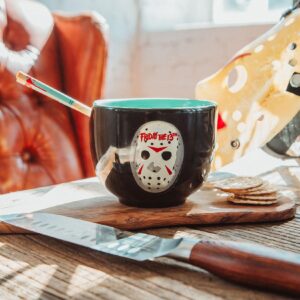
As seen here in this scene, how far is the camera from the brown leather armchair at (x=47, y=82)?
1.15m

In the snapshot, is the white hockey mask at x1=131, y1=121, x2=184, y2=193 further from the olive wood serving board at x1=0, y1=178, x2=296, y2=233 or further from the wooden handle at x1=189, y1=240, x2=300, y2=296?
the wooden handle at x1=189, y1=240, x2=300, y2=296

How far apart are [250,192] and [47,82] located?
2.40 ft

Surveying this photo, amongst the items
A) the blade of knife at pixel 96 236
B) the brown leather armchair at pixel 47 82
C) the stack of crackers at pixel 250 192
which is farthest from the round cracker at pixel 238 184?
the brown leather armchair at pixel 47 82

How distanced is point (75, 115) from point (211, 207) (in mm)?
724

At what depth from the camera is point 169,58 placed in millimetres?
1803

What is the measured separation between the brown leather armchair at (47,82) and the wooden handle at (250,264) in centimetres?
78

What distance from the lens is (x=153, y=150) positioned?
57 centimetres

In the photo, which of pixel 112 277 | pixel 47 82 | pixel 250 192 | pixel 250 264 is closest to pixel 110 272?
pixel 112 277

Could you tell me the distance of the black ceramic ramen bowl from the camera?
57cm

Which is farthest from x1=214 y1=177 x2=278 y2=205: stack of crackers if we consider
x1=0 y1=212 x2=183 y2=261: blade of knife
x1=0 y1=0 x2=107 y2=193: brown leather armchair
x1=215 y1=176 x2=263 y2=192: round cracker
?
x1=0 y1=0 x2=107 y2=193: brown leather armchair

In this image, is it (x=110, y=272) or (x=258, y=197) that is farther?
(x=258, y=197)

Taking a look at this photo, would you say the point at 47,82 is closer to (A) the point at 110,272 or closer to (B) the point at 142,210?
(B) the point at 142,210

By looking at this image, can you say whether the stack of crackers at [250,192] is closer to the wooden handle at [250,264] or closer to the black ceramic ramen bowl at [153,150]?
the black ceramic ramen bowl at [153,150]

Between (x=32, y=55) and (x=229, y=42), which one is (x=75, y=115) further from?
(x=229, y=42)
